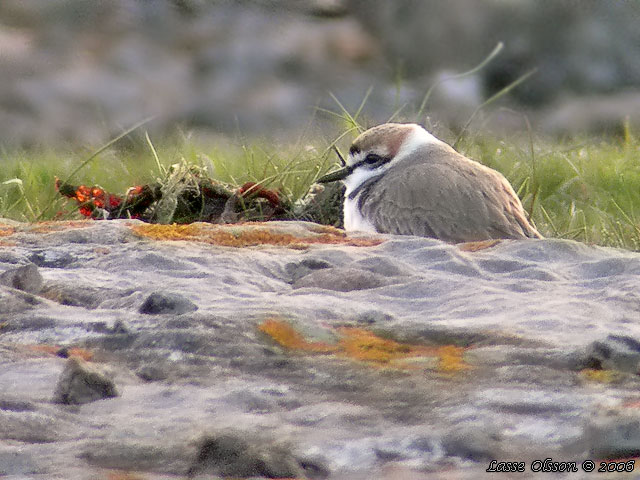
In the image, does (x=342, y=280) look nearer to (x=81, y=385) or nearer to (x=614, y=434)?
(x=81, y=385)

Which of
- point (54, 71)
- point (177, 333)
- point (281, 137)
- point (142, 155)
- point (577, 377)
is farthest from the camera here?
point (54, 71)

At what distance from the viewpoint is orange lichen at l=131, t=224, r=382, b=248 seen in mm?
2367

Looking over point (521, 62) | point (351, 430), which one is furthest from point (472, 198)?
point (521, 62)

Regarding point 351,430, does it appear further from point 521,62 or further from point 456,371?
point 521,62

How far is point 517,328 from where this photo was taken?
1.63m

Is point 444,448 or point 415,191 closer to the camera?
point 444,448

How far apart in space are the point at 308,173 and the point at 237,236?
5.47 feet

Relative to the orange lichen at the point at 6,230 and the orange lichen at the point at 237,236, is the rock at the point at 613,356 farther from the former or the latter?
the orange lichen at the point at 6,230

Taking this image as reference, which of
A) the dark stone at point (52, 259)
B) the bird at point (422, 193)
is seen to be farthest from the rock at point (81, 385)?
the bird at point (422, 193)

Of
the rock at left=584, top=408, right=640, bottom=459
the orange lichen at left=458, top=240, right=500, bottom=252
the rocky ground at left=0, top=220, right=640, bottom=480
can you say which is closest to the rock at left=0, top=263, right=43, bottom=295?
the rocky ground at left=0, top=220, right=640, bottom=480

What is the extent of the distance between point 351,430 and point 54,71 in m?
8.18

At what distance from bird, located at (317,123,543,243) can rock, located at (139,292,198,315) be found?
1497 millimetres

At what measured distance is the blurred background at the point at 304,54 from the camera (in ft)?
26.4

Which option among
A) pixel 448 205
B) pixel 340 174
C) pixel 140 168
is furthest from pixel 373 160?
pixel 140 168
